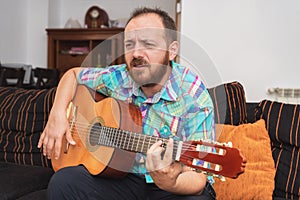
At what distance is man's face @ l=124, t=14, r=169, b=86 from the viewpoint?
3.99 feet

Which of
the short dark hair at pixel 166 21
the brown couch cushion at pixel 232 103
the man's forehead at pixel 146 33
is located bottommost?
the brown couch cushion at pixel 232 103

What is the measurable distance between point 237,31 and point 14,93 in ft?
4.70

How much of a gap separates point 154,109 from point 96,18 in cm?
402

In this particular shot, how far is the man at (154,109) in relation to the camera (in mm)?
1195

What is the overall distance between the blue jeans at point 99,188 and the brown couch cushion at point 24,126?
2.43ft

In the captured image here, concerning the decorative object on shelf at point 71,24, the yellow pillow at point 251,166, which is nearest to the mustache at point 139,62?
the yellow pillow at point 251,166

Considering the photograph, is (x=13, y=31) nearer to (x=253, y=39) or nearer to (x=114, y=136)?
(x=253, y=39)

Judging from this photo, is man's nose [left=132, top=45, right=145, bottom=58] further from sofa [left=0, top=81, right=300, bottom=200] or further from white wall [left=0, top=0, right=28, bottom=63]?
white wall [left=0, top=0, right=28, bottom=63]

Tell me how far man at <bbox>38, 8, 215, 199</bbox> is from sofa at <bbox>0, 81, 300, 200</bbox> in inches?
5.8

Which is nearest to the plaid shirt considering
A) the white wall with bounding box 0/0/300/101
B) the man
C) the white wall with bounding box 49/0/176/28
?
the man

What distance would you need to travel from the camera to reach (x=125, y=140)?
117cm

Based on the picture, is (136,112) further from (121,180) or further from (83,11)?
(83,11)

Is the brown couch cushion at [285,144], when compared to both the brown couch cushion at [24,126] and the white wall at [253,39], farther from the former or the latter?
the brown couch cushion at [24,126]

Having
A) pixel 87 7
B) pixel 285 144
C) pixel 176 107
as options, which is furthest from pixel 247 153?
pixel 87 7
